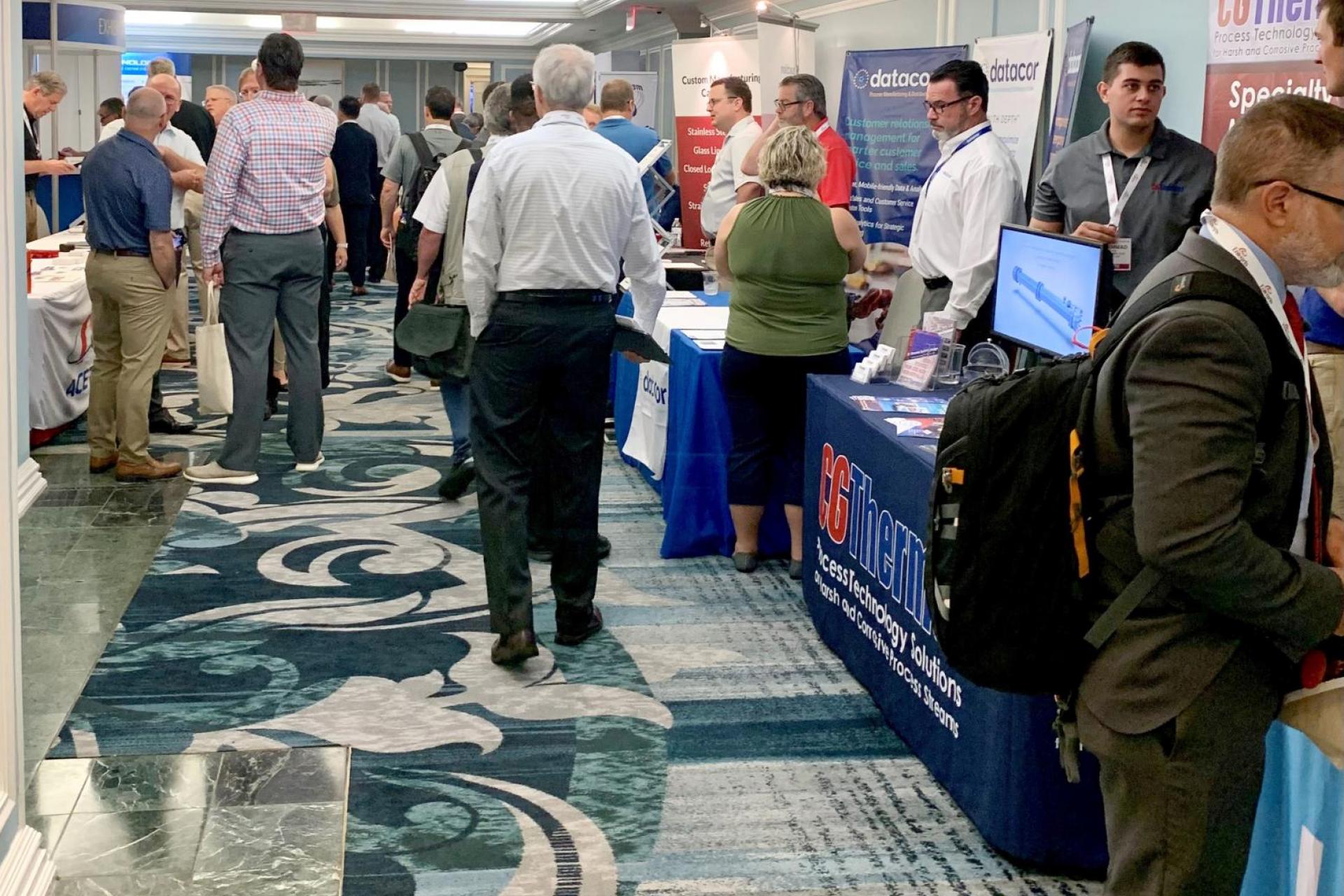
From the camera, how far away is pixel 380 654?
155 inches

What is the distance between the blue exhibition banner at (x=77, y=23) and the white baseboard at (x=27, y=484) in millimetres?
10479

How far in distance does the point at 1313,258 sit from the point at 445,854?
1.89 m

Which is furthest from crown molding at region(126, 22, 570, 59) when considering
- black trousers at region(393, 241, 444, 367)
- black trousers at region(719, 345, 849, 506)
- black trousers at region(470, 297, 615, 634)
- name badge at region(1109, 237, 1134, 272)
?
black trousers at region(470, 297, 615, 634)

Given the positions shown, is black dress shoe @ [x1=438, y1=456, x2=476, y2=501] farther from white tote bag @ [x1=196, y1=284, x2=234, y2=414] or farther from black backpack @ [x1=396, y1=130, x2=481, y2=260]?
white tote bag @ [x1=196, y1=284, x2=234, y2=414]

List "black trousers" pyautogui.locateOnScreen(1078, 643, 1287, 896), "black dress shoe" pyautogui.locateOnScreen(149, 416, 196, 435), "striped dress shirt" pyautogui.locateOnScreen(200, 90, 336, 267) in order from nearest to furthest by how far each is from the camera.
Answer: "black trousers" pyautogui.locateOnScreen(1078, 643, 1287, 896), "striped dress shirt" pyautogui.locateOnScreen(200, 90, 336, 267), "black dress shoe" pyautogui.locateOnScreen(149, 416, 196, 435)

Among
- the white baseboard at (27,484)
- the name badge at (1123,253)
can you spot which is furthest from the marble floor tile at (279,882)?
the name badge at (1123,253)

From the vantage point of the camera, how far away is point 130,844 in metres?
2.85

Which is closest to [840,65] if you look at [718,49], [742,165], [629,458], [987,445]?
[718,49]

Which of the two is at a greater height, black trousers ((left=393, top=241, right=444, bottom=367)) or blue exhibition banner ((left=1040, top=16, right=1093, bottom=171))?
blue exhibition banner ((left=1040, top=16, right=1093, bottom=171))

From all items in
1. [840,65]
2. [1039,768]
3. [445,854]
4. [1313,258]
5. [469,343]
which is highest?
[840,65]

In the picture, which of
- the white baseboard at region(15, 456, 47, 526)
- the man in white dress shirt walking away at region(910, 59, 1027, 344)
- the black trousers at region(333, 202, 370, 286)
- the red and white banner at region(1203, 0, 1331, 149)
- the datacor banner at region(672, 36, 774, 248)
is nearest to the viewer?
the white baseboard at region(15, 456, 47, 526)

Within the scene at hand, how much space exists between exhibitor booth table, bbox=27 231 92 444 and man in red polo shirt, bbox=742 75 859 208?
2886mm

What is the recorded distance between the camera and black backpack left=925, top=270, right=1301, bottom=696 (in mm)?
1751

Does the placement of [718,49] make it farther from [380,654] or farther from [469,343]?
[380,654]
